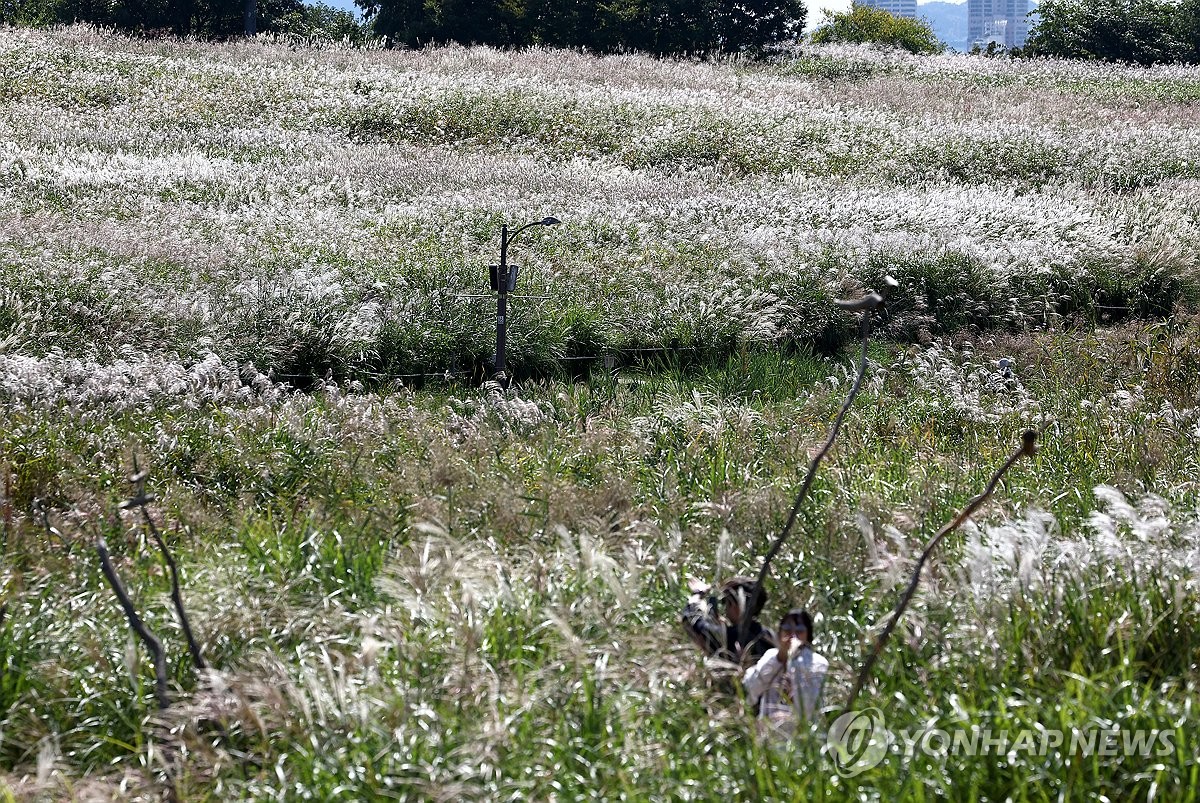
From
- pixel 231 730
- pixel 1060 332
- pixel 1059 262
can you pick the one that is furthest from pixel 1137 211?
pixel 231 730

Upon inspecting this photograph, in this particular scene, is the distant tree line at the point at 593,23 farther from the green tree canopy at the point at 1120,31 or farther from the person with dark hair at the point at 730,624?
the person with dark hair at the point at 730,624

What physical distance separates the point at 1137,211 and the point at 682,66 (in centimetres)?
1745

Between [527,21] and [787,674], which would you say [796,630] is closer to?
[787,674]

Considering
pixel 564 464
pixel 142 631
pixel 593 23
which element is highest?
Answer: pixel 593 23

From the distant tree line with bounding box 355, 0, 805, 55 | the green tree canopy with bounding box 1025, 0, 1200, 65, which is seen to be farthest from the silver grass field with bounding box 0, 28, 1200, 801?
the green tree canopy with bounding box 1025, 0, 1200, 65

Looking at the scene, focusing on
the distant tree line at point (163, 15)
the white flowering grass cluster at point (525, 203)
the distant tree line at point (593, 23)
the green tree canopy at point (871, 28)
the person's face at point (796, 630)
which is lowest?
the person's face at point (796, 630)

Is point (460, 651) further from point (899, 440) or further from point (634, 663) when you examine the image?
point (899, 440)

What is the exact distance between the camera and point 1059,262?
1324 cm

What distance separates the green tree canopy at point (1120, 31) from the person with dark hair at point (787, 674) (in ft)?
149

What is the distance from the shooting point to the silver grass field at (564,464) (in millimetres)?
3479

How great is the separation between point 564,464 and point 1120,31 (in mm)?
46035

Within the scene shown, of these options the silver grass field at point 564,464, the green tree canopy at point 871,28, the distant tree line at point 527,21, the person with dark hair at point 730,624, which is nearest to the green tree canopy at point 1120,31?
the distant tree line at point 527,21

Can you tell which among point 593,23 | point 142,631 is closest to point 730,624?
point 142,631

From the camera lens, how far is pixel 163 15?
38.6m
